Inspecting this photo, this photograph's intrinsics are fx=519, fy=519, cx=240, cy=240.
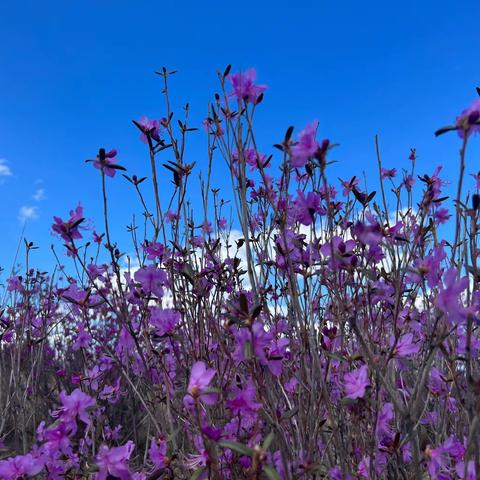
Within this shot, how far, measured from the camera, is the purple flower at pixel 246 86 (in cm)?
196

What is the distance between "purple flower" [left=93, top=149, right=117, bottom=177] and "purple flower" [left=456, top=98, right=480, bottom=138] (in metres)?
1.25

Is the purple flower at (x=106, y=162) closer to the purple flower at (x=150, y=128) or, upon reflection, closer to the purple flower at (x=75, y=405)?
the purple flower at (x=150, y=128)

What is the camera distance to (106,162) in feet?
6.62

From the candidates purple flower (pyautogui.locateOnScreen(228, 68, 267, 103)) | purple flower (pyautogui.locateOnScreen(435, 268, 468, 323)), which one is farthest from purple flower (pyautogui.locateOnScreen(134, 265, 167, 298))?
Result: purple flower (pyautogui.locateOnScreen(435, 268, 468, 323))

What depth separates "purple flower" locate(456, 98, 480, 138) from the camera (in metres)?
1.35

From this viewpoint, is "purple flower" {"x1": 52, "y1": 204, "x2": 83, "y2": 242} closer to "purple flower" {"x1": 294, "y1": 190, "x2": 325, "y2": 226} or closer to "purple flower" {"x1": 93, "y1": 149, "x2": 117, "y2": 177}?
"purple flower" {"x1": 93, "y1": 149, "x2": 117, "y2": 177}

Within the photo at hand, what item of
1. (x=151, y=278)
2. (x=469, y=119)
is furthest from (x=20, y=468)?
(x=469, y=119)

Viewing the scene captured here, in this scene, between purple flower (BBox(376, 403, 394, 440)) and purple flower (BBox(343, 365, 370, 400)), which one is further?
purple flower (BBox(376, 403, 394, 440))

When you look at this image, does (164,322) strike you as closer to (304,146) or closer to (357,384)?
(357,384)

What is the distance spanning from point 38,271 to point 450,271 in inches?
163

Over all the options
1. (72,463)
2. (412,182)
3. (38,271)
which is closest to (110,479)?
(72,463)

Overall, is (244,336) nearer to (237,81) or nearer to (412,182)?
(237,81)

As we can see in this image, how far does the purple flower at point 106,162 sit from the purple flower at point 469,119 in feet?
4.09

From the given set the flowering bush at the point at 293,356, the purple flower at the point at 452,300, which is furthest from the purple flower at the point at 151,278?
the purple flower at the point at 452,300
